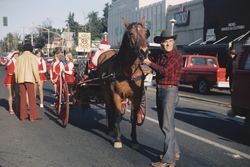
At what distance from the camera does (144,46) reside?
7117mm

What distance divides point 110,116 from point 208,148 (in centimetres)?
217

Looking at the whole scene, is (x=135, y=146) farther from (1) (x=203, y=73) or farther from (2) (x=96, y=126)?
(1) (x=203, y=73)

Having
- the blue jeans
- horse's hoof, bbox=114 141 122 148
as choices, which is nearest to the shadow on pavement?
horse's hoof, bbox=114 141 122 148

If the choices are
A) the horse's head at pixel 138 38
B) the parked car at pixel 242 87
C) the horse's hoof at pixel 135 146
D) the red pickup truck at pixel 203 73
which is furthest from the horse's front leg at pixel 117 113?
the red pickup truck at pixel 203 73

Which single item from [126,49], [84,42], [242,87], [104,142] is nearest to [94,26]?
[84,42]

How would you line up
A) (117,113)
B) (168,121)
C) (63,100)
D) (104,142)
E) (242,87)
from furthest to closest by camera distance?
(63,100), (242,87), (104,142), (117,113), (168,121)

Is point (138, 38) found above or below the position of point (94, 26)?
below

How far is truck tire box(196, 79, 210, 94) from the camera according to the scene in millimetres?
22466

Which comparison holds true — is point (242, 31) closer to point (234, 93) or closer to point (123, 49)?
point (234, 93)

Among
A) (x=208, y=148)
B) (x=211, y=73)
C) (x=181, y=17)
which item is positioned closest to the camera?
(x=208, y=148)

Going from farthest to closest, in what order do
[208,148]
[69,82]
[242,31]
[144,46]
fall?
[242,31] < [69,82] < [208,148] < [144,46]

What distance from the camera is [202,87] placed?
74.8 feet

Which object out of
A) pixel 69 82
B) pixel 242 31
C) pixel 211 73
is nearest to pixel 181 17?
pixel 242 31

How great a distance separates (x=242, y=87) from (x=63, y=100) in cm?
425
